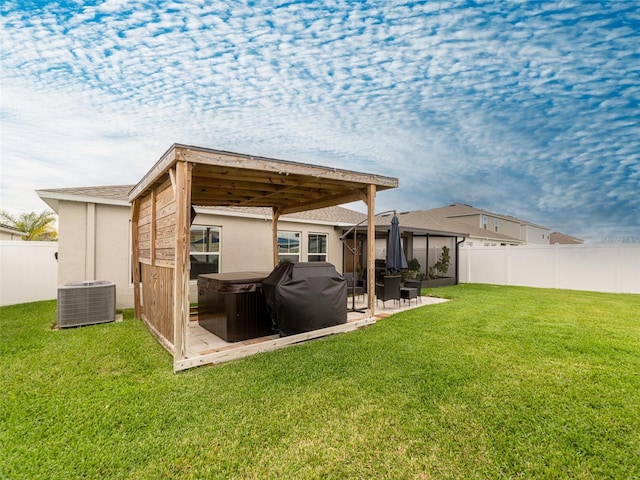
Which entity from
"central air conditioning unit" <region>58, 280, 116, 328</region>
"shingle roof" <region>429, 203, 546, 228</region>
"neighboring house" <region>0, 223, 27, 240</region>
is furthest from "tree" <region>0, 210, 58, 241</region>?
"shingle roof" <region>429, 203, 546, 228</region>

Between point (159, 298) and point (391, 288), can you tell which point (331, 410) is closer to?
point (159, 298)

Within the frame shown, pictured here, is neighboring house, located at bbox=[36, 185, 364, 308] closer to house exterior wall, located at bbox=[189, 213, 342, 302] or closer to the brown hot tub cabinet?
house exterior wall, located at bbox=[189, 213, 342, 302]

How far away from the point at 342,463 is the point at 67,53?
8609 mm

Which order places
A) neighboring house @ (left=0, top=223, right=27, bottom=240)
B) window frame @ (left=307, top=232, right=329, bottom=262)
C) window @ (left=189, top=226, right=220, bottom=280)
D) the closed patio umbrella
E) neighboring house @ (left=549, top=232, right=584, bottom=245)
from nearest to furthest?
the closed patio umbrella, window @ (left=189, top=226, right=220, bottom=280), window frame @ (left=307, top=232, right=329, bottom=262), neighboring house @ (left=0, top=223, right=27, bottom=240), neighboring house @ (left=549, top=232, right=584, bottom=245)

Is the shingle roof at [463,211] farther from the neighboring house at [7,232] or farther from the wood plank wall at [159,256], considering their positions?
the neighboring house at [7,232]

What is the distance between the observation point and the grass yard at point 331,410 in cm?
225

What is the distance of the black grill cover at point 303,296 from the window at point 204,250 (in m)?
4.62

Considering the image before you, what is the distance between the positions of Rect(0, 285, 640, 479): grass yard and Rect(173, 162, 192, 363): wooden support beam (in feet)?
1.40

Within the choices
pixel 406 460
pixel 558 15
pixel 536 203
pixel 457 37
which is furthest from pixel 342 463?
pixel 536 203

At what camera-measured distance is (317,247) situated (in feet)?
39.5

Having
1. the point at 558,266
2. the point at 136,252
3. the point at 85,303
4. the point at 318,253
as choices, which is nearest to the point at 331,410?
the point at 85,303

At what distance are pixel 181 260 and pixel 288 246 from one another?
280 inches

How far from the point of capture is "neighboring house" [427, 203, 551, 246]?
21484mm

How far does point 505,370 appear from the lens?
391 centimetres
